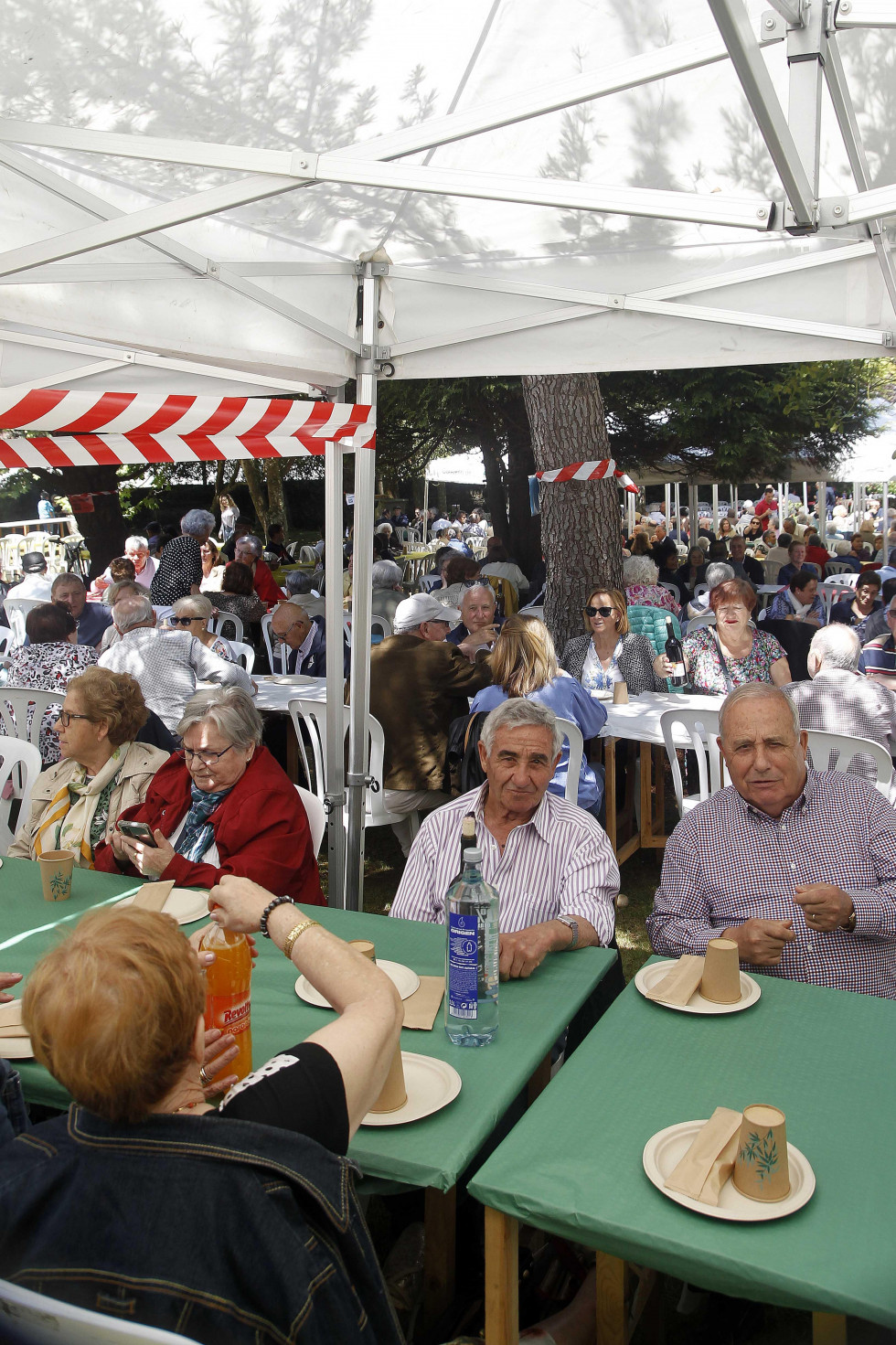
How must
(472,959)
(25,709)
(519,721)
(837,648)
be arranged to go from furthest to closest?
(25,709) < (837,648) < (519,721) < (472,959)

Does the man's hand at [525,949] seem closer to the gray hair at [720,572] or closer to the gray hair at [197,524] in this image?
the gray hair at [720,572]

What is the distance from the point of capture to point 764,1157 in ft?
4.87

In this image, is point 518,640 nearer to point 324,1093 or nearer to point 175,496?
point 324,1093

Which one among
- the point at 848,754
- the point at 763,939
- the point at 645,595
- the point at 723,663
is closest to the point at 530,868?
the point at 763,939

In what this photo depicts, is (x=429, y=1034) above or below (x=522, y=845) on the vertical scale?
below

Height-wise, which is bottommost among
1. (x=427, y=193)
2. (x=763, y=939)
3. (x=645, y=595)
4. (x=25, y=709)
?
(x=763, y=939)

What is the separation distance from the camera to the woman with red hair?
17.0 ft

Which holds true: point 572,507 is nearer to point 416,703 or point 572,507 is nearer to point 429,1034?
point 416,703

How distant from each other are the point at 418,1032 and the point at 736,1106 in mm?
632

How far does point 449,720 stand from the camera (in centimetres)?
491

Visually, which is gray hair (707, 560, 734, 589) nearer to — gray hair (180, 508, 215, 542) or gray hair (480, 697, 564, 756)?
gray hair (180, 508, 215, 542)

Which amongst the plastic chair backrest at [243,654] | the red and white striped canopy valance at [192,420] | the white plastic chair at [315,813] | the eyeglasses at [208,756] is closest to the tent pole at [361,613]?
the red and white striped canopy valance at [192,420]

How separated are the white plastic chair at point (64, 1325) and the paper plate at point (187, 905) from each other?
148 centimetres

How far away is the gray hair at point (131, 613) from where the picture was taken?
6.03 metres
